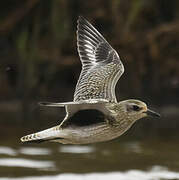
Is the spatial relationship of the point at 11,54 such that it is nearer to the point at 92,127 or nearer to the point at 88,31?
the point at 88,31

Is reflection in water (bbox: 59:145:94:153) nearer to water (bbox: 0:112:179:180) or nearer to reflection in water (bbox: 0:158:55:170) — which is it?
water (bbox: 0:112:179:180)

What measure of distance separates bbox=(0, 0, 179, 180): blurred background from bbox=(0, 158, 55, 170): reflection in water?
945mm

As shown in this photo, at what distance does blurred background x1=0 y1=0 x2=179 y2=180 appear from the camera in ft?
40.7

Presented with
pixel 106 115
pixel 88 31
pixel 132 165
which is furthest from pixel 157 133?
pixel 106 115

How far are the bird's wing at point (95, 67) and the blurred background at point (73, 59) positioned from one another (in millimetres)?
3427

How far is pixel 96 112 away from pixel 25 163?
3947mm

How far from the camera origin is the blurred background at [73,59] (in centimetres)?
1239

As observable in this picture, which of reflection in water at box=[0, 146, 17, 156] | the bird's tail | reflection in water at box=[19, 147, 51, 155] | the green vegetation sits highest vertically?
the green vegetation

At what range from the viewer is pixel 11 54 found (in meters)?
13.3

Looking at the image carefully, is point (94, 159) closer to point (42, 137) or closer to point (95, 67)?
point (95, 67)

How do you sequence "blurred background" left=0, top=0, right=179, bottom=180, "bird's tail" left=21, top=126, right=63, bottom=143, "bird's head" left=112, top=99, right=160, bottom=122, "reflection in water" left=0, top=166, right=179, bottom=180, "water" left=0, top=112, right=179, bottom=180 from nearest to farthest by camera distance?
"bird's tail" left=21, top=126, right=63, bottom=143 → "bird's head" left=112, top=99, right=160, bottom=122 → "reflection in water" left=0, top=166, right=179, bottom=180 → "water" left=0, top=112, right=179, bottom=180 → "blurred background" left=0, top=0, right=179, bottom=180

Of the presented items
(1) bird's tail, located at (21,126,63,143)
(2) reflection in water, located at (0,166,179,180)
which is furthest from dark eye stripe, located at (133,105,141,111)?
(2) reflection in water, located at (0,166,179,180)

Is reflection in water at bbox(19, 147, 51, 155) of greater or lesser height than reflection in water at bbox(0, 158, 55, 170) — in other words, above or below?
above

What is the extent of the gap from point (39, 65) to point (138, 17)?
7.25 ft
